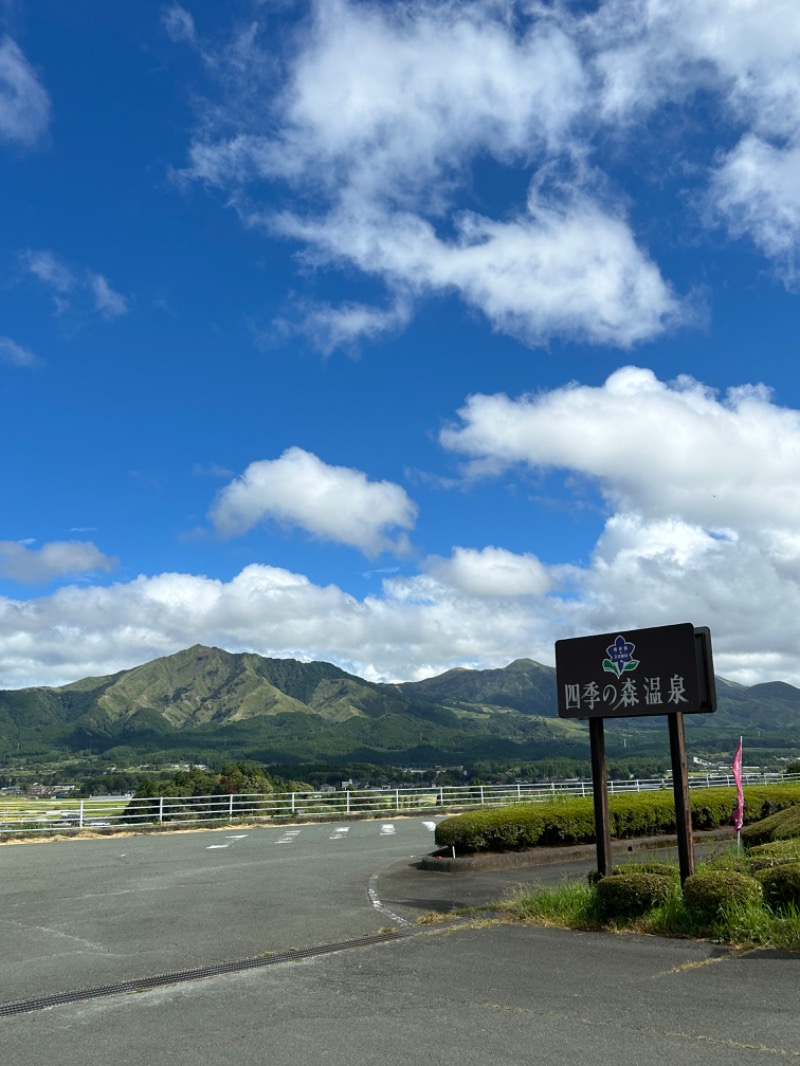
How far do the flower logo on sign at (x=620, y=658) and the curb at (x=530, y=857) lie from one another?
5.54 metres

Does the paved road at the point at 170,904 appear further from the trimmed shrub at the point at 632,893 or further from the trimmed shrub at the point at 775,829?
the trimmed shrub at the point at 775,829

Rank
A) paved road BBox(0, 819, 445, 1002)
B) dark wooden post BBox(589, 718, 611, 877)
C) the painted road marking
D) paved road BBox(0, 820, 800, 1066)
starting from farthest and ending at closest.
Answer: the painted road marking < dark wooden post BBox(589, 718, 611, 877) < paved road BBox(0, 819, 445, 1002) < paved road BBox(0, 820, 800, 1066)

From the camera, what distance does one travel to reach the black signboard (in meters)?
10.2

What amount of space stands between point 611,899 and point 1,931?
24.5 feet

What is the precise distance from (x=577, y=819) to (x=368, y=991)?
11.7 m

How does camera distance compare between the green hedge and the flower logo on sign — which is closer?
the flower logo on sign

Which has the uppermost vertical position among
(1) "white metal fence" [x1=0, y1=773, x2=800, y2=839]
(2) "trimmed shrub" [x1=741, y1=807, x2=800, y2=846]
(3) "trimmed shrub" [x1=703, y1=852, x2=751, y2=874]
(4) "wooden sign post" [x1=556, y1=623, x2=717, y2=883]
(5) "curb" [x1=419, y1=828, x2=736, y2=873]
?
(4) "wooden sign post" [x1=556, y1=623, x2=717, y2=883]

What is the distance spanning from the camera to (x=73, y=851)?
20891 mm

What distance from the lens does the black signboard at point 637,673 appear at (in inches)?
403

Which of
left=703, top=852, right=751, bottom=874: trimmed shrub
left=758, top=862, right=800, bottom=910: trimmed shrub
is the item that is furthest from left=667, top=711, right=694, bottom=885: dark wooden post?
left=758, top=862, right=800, bottom=910: trimmed shrub

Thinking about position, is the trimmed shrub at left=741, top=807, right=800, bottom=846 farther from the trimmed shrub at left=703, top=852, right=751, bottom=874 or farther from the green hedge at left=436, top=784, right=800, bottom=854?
the green hedge at left=436, top=784, right=800, bottom=854

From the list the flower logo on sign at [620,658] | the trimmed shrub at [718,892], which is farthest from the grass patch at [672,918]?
Answer: the flower logo on sign at [620,658]

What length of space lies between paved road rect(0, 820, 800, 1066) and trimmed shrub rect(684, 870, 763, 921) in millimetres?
605

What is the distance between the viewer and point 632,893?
9.20m
